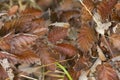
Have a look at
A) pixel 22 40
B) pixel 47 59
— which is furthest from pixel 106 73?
pixel 22 40


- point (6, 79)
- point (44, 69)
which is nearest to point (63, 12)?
point (44, 69)

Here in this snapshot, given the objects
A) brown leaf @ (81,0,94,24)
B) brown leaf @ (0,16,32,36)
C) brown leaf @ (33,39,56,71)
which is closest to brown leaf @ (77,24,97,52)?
brown leaf @ (81,0,94,24)

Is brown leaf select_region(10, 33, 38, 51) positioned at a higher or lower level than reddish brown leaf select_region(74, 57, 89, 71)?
higher

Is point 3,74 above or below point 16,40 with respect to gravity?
below

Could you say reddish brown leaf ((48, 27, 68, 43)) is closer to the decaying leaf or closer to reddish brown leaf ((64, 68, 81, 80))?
the decaying leaf

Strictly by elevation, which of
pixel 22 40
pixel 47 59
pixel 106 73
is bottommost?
pixel 106 73

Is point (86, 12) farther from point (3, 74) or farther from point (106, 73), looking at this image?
point (3, 74)

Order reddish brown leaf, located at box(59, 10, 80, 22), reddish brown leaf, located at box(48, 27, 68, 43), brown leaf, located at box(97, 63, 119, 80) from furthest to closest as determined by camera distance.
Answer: reddish brown leaf, located at box(59, 10, 80, 22) → reddish brown leaf, located at box(48, 27, 68, 43) → brown leaf, located at box(97, 63, 119, 80)
